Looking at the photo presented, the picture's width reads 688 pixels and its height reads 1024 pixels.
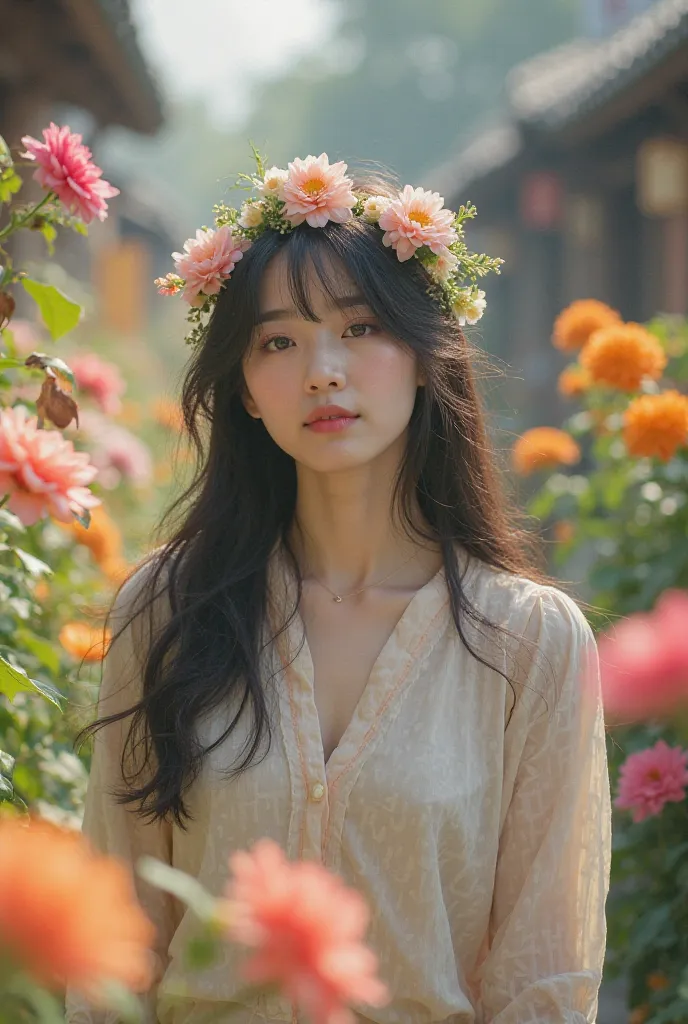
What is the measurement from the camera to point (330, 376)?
1751 millimetres

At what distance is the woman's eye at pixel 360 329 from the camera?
5.96ft

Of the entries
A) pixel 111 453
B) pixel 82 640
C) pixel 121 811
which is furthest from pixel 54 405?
pixel 111 453

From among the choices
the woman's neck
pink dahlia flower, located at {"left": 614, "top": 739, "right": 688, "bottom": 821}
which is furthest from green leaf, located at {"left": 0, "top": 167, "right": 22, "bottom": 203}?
pink dahlia flower, located at {"left": 614, "top": 739, "right": 688, "bottom": 821}

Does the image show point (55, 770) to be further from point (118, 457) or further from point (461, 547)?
point (118, 457)

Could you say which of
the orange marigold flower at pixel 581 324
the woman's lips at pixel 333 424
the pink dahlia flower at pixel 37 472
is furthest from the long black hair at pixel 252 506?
the orange marigold flower at pixel 581 324

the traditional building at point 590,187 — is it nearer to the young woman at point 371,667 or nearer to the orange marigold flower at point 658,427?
the orange marigold flower at point 658,427

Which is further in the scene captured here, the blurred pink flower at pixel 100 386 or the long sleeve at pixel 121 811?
the blurred pink flower at pixel 100 386

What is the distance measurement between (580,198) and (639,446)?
8151 mm

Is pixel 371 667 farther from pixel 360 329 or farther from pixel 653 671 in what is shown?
pixel 653 671

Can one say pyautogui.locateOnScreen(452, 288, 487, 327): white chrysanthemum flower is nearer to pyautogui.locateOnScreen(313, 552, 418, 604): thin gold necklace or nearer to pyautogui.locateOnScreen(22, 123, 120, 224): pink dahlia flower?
pyautogui.locateOnScreen(313, 552, 418, 604): thin gold necklace

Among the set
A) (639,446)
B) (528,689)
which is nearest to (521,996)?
(528,689)

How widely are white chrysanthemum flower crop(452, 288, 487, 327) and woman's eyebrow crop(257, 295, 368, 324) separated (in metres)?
0.23

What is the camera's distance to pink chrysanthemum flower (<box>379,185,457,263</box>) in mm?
1852

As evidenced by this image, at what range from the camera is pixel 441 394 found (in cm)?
193
